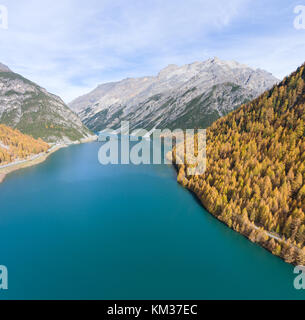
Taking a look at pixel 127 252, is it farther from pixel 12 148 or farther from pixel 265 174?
pixel 12 148

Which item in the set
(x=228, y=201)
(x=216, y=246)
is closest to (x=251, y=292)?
(x=216, y=246)

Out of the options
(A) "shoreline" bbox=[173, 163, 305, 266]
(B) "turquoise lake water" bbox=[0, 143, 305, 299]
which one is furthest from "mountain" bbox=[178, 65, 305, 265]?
(B) "turquoise lake water" bbox=[0, 143, 305, 299]

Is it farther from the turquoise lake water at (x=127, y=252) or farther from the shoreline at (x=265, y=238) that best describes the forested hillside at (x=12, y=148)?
the shoreline at (x=265, y=238)

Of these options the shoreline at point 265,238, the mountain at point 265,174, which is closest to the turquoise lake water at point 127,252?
the shoreline at point 265,238

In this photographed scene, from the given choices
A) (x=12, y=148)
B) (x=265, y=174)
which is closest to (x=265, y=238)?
(x=265, y=174)

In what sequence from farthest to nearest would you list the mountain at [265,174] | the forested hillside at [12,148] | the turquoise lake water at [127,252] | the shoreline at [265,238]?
the forested hillside at [12,148], the mountain at [265,174], the shoreline at [265,238], the turquoise lake water at [127,252]
